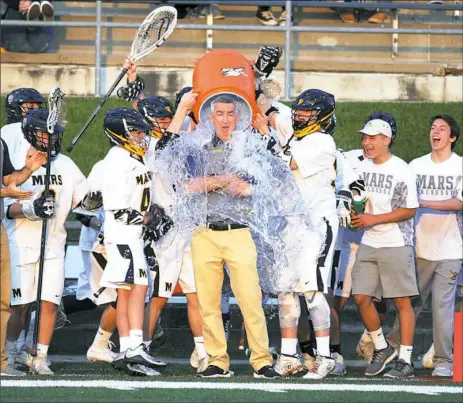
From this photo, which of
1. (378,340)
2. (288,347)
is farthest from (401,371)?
(288,347)

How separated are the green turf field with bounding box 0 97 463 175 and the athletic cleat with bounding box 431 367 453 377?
4.79m

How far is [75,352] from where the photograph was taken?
1328 cm

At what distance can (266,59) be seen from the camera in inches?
482

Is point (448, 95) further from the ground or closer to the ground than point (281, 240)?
further from the ground

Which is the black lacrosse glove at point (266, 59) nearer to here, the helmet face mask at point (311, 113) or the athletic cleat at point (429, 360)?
the helmet face mask at point (311, 113)

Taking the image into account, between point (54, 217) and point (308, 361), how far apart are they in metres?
2.14

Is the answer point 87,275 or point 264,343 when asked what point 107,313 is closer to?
point 87,275

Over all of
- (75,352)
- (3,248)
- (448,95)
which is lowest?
(75,352)

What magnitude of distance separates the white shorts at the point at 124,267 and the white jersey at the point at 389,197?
1.81 meters

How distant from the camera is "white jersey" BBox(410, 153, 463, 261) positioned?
12539 mm

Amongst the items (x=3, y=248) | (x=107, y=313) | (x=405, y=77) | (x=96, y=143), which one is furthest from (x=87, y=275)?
(x=405, y=77)

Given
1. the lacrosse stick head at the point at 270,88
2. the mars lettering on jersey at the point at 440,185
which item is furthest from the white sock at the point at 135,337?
the mars lettering on jersey at the point at 440,185

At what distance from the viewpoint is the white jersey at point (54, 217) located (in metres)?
11.8

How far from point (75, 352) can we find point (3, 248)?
2.19 metres
